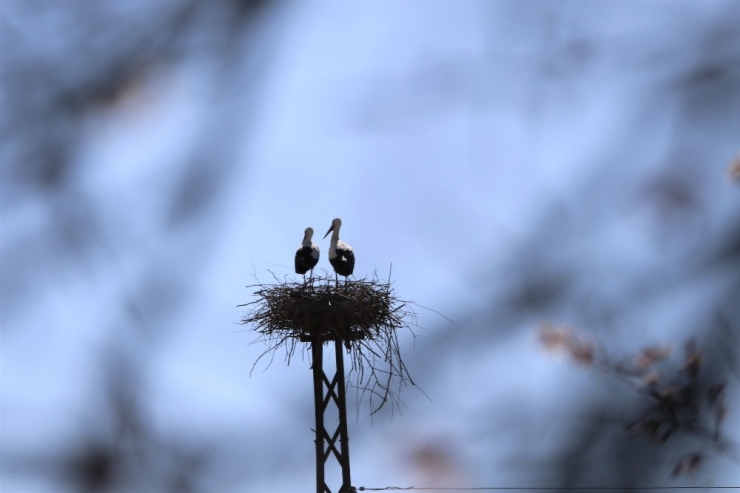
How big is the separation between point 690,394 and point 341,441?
25.2 feet

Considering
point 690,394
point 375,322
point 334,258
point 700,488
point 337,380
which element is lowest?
point 700,488

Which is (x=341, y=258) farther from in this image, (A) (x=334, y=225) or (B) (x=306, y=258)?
(A) (x=334, y=225)

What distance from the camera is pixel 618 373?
190cm

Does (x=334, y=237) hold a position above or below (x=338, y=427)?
above

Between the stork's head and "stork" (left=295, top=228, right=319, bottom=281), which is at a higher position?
the stork's head

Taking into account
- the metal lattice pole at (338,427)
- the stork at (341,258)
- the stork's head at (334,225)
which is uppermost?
the stork's head at (334,225)

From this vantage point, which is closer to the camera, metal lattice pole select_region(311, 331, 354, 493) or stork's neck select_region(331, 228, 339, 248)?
metal lattice pole select_region(311, 331, 354, 493)

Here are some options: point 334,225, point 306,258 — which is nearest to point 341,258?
point 306,258

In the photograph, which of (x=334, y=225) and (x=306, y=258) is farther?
(x=334, y=225)

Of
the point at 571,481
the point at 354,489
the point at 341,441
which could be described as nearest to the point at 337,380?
the point at 341,441

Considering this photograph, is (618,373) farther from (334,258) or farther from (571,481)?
(334,258)

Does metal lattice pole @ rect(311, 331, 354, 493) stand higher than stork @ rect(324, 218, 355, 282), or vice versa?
stork @ rect(324, 218, 355, 282)

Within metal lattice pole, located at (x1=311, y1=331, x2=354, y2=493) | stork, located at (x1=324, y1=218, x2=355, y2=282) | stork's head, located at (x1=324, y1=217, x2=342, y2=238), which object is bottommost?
metal lattice pole, located at (x1=311, y1=331, x2=354, y2=493)

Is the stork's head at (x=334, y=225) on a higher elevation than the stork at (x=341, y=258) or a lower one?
higher
